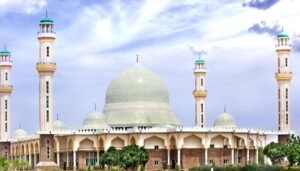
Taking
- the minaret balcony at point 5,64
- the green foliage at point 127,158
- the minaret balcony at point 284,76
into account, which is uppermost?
the minaret balcony at point 5,64

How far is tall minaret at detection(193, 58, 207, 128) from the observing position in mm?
82250

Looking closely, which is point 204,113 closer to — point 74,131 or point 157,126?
point 157,126

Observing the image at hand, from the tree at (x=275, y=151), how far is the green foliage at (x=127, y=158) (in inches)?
492

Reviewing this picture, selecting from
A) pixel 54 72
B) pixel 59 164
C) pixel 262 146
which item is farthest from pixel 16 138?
pixel 262 146

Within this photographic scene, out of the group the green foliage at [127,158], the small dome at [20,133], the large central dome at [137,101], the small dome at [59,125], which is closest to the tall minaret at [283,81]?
the large central dome at [137,101]

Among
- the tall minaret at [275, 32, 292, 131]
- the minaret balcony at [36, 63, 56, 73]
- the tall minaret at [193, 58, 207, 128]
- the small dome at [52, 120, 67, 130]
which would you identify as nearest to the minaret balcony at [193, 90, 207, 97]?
the tall minaret at [193, 58, 207, 128]

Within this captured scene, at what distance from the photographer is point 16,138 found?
291ft

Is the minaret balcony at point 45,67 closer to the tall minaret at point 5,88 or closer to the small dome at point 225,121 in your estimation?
the tall minaret at point 5,88

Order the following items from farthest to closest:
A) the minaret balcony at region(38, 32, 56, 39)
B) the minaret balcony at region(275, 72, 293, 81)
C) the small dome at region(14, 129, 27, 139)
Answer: the small dome at region(14, 129, 27, 139) < the minaret balcony at region(275, 72, 293, 81) < the minaret balcony at region(38, 32, 56, 39)

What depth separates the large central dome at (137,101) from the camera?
77.1 metres

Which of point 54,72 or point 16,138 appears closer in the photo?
point 54,72

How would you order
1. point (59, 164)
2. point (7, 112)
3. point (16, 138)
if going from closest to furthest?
point (59, 164) → point (7, 112) → point (16, 138)

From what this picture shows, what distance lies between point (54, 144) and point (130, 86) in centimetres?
993

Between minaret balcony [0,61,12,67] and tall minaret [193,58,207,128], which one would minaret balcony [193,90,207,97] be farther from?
minaret balcony [0,61,12,67]
